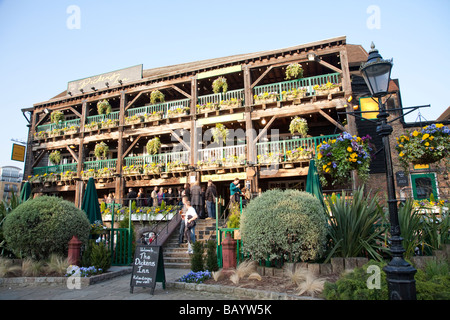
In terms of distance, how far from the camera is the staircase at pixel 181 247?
849cm

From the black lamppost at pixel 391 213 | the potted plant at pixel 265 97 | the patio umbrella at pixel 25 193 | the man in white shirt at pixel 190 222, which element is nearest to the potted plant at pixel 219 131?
the potted plant at pixel 265 97

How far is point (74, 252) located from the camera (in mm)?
6699

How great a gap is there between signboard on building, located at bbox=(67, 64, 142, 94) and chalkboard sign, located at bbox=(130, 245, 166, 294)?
14.8 meters

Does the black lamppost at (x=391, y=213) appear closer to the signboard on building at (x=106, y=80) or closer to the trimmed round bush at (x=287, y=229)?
the trimmed round bush at (x=287, y=229)

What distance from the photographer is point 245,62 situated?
15.5 metres

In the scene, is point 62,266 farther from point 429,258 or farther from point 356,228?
point 429,258

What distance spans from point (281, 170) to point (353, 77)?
7353 mm

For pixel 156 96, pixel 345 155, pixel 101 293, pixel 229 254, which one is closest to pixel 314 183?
pixel 345 155

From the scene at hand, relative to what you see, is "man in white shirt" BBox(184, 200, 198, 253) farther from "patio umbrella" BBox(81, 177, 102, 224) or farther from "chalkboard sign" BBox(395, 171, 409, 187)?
"chalkboard sign" BBox(395, 171, 409, 187)

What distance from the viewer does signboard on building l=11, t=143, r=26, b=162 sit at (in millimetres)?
19312

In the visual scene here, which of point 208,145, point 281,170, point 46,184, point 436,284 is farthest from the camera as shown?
point 46,184

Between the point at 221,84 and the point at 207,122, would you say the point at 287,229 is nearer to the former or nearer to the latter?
the point at 207,122
